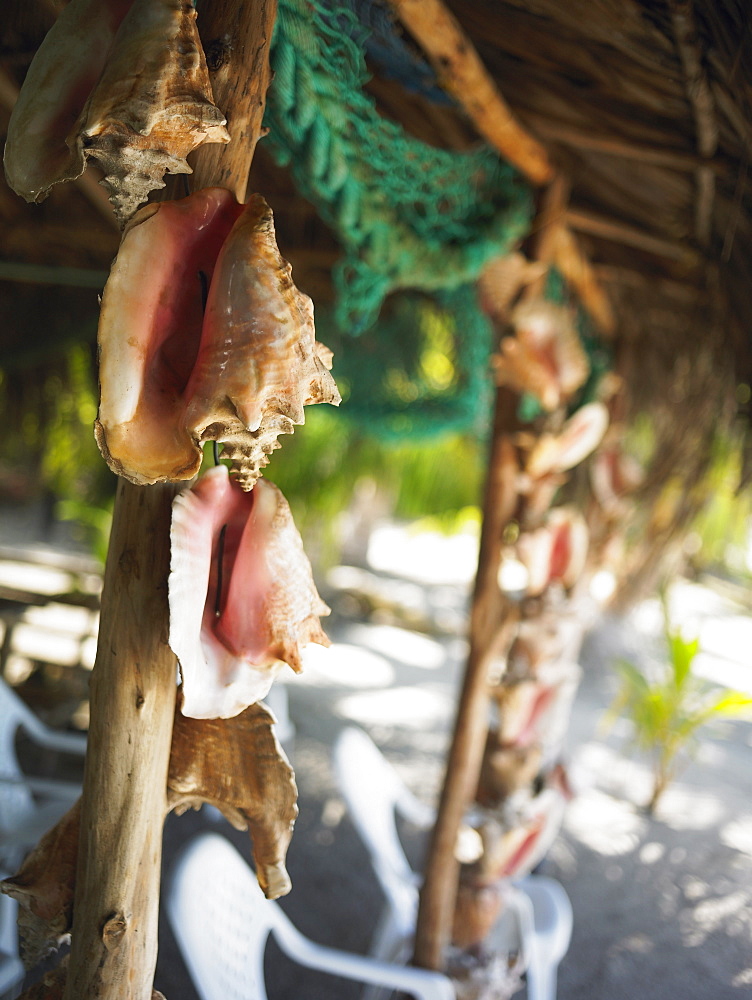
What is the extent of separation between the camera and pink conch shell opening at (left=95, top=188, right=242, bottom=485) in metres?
0.53

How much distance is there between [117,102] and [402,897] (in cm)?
173

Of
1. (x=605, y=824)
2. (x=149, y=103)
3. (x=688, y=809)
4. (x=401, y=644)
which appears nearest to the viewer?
(x=149, y=103)

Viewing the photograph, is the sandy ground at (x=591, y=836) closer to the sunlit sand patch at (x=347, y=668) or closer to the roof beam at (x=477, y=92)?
the sunlit sand patch at (x=347, y=668)

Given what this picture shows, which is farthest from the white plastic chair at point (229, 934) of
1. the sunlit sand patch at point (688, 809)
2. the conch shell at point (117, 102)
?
the sunlit sand patch at point (688, 809)

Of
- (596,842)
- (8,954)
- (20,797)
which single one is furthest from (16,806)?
(596,842)

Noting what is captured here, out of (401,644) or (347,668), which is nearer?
(347,668)

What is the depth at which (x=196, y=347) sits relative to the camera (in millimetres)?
577

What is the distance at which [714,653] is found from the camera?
577 centimetres

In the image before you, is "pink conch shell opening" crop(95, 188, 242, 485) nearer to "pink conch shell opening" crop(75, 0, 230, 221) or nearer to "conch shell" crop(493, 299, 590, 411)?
"pink conch shell opening" crop(75, 0, 230, 221)

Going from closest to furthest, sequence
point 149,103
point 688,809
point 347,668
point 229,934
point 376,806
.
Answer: point 149,103 → point 229,934 → point 376,806 → point 688,809 → point 347,668

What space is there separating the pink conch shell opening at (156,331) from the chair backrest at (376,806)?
4.48 ft

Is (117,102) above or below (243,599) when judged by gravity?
above

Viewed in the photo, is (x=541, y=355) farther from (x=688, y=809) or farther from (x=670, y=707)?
(x=688, y=809)

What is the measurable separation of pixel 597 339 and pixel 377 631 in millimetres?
3477
